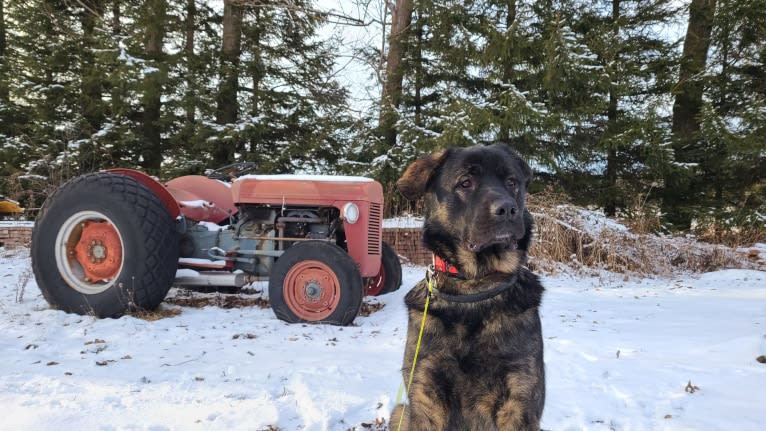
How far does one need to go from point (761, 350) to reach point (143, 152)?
44.5 feet

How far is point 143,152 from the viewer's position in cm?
1269

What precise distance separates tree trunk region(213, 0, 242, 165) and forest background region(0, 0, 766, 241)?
50mm

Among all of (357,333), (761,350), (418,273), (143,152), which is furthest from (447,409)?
(143,152)

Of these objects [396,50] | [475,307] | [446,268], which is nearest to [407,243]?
[396,50]

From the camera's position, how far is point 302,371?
2.72 metres

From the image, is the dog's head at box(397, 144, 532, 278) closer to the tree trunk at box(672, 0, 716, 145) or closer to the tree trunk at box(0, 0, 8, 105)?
the tree trunk at box(672, 0, 716, 145)

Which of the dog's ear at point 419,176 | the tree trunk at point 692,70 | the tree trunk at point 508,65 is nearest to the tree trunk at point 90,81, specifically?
the tree trunk at point 508,65

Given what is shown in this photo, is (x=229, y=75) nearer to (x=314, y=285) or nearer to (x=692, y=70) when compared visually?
(x=314, y=285)

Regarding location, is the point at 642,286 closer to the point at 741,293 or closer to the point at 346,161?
the point at 741,293

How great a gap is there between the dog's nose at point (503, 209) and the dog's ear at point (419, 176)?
0.43 m

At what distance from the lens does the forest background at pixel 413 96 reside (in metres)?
10.4

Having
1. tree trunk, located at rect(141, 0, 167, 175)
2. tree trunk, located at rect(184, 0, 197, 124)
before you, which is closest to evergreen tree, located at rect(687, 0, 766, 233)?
tree trunk, located at rect(184, 0, 197, 124)

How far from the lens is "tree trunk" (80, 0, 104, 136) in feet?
39.7

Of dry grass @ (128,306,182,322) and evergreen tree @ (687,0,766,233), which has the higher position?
evergreen tree @ (687,0,766,233)
